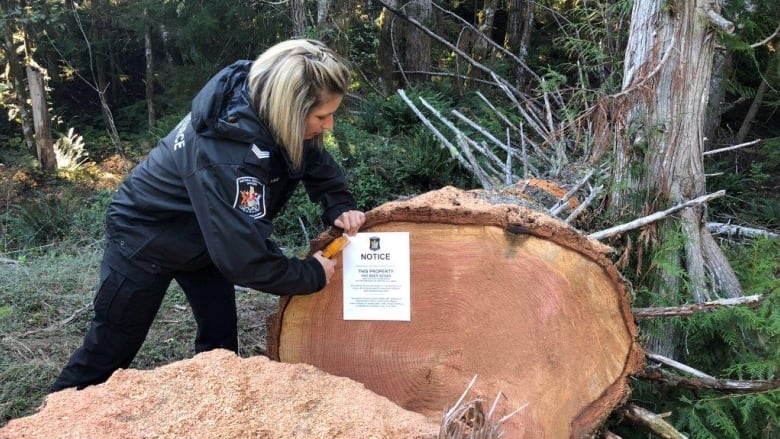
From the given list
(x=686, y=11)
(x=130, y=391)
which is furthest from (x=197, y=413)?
(x=686, y=11)

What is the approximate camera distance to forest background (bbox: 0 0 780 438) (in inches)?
111

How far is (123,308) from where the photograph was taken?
2.42m

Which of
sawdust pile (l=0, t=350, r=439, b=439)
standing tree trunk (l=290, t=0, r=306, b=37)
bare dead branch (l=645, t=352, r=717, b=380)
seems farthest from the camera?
standing tree trunk (l=290, t=0, r=306, b=37)

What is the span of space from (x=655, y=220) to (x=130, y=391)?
232cm

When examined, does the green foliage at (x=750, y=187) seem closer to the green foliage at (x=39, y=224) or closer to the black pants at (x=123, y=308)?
the black pants at (x=123, y=308)

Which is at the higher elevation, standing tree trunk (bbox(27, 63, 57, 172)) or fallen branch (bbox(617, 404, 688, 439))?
standing tree trunk (bbox(27, 63, 57, 172))

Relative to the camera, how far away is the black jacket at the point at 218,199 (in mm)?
1944

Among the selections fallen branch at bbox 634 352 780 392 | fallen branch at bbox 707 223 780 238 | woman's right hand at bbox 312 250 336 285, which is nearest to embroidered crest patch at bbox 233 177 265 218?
woman's right hand at bbox 312 250 336 285

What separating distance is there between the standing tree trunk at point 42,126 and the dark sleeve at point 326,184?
8038 mm

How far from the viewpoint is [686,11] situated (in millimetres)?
2869

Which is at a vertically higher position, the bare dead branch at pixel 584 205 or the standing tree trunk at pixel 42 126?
the standing tree trunk at pixel 42 126

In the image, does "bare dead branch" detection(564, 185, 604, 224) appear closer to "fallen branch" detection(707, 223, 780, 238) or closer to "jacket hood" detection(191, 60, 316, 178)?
"fallen branch" detection(707, 223, 780, 238)

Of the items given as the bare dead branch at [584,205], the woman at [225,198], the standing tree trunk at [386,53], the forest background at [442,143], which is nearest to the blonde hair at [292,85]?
the woman at [225,198]

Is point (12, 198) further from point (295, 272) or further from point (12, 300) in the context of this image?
point (295, 272)
